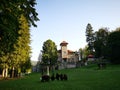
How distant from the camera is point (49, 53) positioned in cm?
10825

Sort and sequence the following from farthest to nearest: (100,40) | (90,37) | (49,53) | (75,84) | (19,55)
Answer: (90,37)
(49,53)
(100,40)
(19,55)
(75,84)

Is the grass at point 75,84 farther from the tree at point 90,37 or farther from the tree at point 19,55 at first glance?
the tree at point 90,37

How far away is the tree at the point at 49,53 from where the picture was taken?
105312 mm

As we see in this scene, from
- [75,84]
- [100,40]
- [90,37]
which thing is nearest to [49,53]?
[90,37]

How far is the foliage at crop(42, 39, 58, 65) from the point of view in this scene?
105312mm

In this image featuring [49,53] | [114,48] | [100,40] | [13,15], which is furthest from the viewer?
[49,53]

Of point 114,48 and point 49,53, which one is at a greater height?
point 49,53

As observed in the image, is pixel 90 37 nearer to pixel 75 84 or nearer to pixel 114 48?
pixel 114 48

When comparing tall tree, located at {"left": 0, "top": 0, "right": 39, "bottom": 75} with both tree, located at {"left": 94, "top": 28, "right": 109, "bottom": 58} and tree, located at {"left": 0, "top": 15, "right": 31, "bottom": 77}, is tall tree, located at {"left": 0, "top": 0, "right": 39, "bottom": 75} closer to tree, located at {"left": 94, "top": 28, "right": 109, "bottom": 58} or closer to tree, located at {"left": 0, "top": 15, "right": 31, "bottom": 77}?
tree, located at {"left": 0, "top": 15, "right": 31, "bottom": 77}

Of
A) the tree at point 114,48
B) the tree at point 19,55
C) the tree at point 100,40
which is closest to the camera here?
the tree at point 19,55

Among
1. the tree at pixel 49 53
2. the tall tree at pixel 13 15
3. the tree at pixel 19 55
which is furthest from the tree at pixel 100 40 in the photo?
the tall tree at pixel 13 15

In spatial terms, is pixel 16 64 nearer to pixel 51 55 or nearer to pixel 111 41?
pixel 111 41

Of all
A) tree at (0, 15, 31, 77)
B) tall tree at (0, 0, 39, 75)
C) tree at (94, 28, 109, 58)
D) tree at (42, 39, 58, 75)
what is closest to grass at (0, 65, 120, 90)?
tall tree at (0, 0, 39, 75)

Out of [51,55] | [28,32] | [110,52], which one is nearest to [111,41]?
[110,52]
